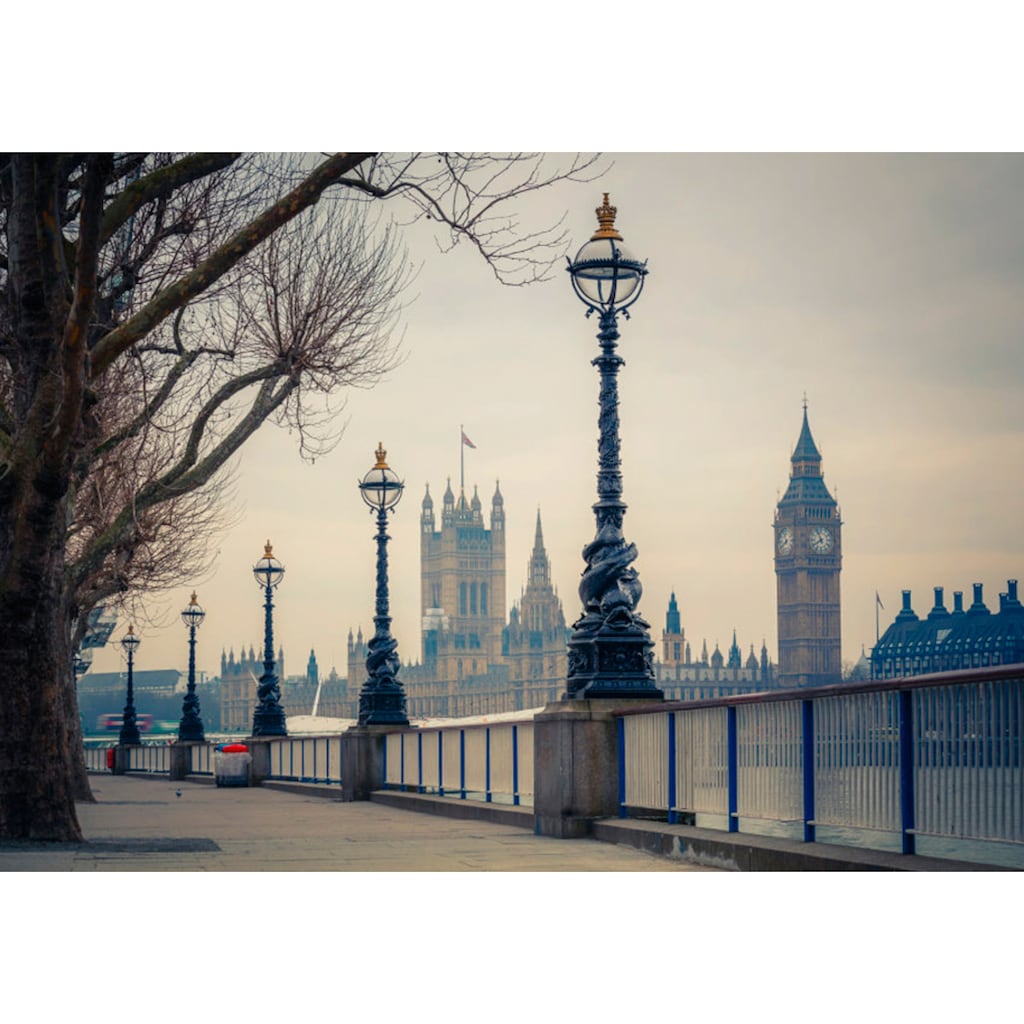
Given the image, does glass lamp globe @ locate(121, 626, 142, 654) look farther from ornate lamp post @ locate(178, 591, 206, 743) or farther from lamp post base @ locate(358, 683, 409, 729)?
lamp post base @ locate(358, 683, 409, 729)

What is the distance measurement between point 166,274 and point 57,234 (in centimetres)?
729

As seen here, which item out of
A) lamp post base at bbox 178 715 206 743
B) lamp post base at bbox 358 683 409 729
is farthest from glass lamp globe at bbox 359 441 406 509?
lamp post base at bbox 178 715 206 743

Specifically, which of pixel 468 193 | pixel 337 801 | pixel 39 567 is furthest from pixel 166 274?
pixel 337 801

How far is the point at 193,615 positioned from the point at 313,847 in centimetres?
3011

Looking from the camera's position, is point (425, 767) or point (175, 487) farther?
point (425, 767)

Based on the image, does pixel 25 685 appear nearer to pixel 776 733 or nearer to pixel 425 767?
pixel 776 733

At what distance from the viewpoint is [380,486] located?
2547 cm

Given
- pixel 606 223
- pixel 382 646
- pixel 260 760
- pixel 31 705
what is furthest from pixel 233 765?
pixel 606 223

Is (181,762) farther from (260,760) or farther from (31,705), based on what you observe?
(31,705)

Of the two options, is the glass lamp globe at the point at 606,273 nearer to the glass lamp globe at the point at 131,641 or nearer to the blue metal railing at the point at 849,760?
the blue metal railing at the point at 849,760

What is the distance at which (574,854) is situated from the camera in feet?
39.9

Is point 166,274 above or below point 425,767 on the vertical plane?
above

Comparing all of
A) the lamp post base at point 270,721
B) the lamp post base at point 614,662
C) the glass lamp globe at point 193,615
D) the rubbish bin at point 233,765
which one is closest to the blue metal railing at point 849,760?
the lamp post base at point 614,662

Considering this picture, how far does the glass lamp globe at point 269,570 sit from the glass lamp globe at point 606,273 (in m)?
21.6
